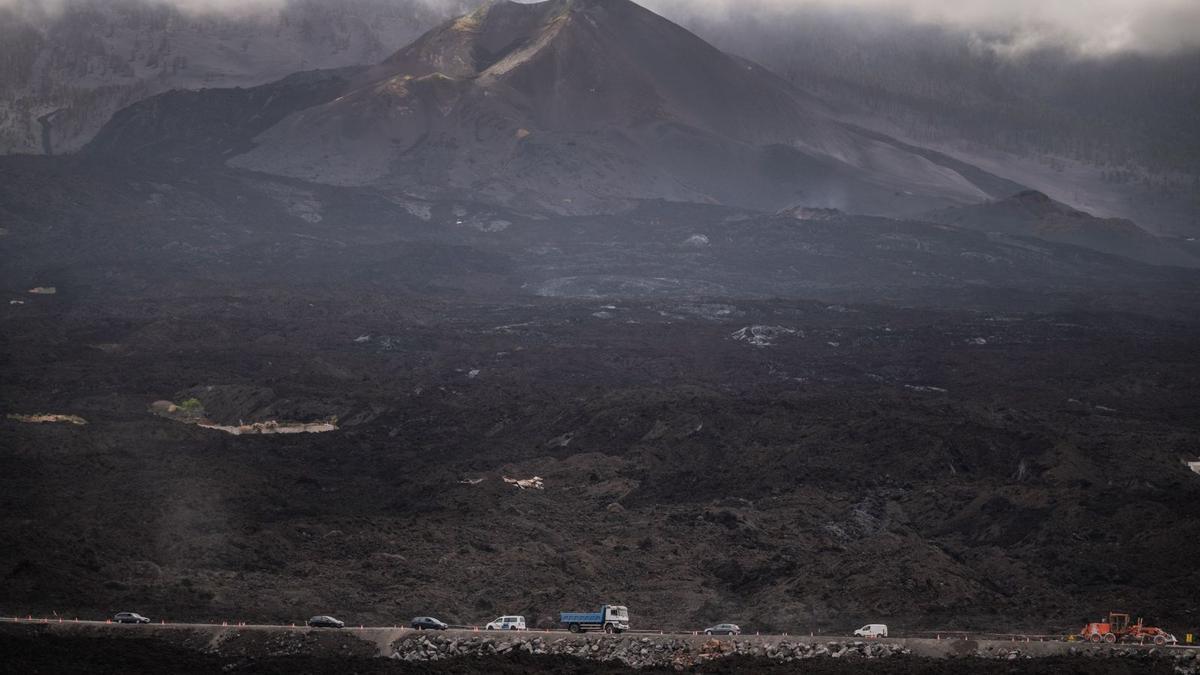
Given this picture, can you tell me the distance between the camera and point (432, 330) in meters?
144

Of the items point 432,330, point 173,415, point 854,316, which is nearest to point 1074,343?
point 854,316

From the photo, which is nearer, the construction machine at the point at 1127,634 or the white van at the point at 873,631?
the construction machine at the point at 1127,634

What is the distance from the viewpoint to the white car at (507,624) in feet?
155

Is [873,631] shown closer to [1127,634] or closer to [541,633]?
[1127,634]

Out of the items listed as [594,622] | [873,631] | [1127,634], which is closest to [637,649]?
[594,622]

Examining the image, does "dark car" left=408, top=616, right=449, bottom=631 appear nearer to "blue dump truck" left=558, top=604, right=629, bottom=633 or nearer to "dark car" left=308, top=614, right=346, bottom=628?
"dark car" left=308, top=614, right=346, bottom=628

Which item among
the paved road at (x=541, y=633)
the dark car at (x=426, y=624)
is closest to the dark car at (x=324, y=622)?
the paved road at (x=541, y=633)

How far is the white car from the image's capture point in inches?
1858

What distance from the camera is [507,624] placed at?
47.4 metres

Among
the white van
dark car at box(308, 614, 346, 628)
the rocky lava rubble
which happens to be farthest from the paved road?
the rocky lava rubble

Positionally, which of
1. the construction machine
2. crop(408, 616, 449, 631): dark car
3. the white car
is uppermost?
the construction machine

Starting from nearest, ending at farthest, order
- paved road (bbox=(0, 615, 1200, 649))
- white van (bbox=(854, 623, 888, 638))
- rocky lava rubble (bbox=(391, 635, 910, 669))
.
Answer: rocky lava rubble (bbox=(391, 635, 910, 669)), paved road (bbox=(0, 615, 1200, 649)), white van (bbox=(854, 623, 888, 638))

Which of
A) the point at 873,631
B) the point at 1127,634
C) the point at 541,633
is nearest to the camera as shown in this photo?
the point at 1127,634

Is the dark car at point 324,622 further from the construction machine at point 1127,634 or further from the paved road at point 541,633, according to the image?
the construction machine at point 1127,634
